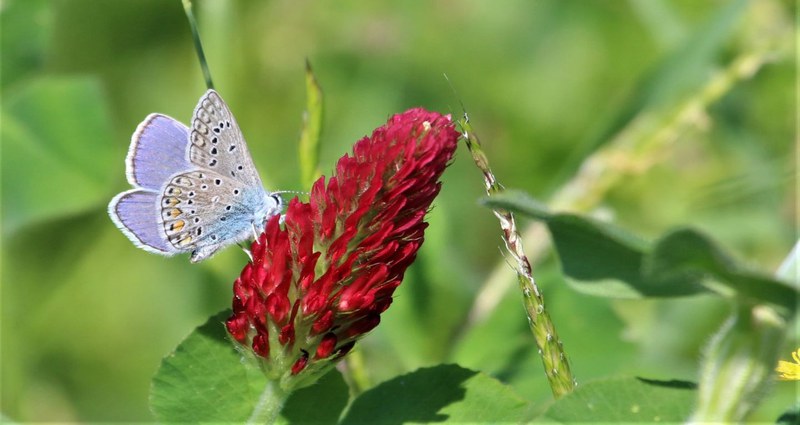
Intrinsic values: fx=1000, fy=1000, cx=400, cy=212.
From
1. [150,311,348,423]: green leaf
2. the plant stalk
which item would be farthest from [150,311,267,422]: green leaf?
the plant stalk

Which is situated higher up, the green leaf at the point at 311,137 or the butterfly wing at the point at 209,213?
the green leaf at the point at 311,137

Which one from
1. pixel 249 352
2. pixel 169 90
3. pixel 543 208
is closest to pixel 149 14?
pixel 169 90

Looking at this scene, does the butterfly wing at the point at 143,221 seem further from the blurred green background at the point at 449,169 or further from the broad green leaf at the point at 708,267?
the broad green leaf at the point at 708,267

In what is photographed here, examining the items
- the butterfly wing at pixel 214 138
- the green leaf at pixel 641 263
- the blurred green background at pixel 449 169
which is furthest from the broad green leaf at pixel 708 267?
the blurred green background at pixel 449 169

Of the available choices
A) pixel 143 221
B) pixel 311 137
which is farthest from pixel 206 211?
pixel 311 137

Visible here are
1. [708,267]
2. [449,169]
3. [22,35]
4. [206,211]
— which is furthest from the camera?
[449,169]

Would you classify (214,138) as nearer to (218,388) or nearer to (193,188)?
(193,188)
